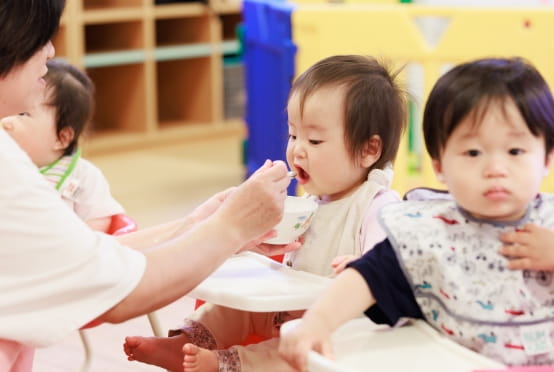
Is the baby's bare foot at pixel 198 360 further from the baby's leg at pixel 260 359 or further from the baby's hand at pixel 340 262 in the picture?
the baby's hand at pixel 340 262

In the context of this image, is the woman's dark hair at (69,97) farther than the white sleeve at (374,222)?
Yes

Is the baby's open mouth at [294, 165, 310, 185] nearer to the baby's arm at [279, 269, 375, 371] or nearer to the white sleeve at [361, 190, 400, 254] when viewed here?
the white sleeve at [361, 190, 400, 254]

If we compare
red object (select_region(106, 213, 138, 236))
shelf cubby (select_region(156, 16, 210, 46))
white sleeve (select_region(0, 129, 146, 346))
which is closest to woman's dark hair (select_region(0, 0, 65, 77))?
white sleeve (select_region(0, 129, 146, 346))

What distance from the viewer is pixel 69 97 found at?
1949mm

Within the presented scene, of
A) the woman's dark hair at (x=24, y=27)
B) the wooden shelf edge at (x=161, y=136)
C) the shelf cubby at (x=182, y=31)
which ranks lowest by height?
the wooden shelf edge at (x=161, y=136)

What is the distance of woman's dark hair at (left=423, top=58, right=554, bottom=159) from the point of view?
1.08 m

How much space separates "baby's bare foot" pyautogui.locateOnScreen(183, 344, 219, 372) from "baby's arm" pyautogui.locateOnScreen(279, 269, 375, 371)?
1.04 feet

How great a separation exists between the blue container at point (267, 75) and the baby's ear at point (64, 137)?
3.13 ft

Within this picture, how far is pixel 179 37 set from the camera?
4.68m

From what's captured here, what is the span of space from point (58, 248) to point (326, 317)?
31 cm

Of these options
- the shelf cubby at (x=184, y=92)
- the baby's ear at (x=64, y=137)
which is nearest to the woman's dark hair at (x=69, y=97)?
the baby's ear at (x=64, y=137)

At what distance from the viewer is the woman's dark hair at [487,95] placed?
1084mm

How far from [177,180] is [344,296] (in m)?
2.75

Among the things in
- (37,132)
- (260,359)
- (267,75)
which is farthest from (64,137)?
(267,75)
